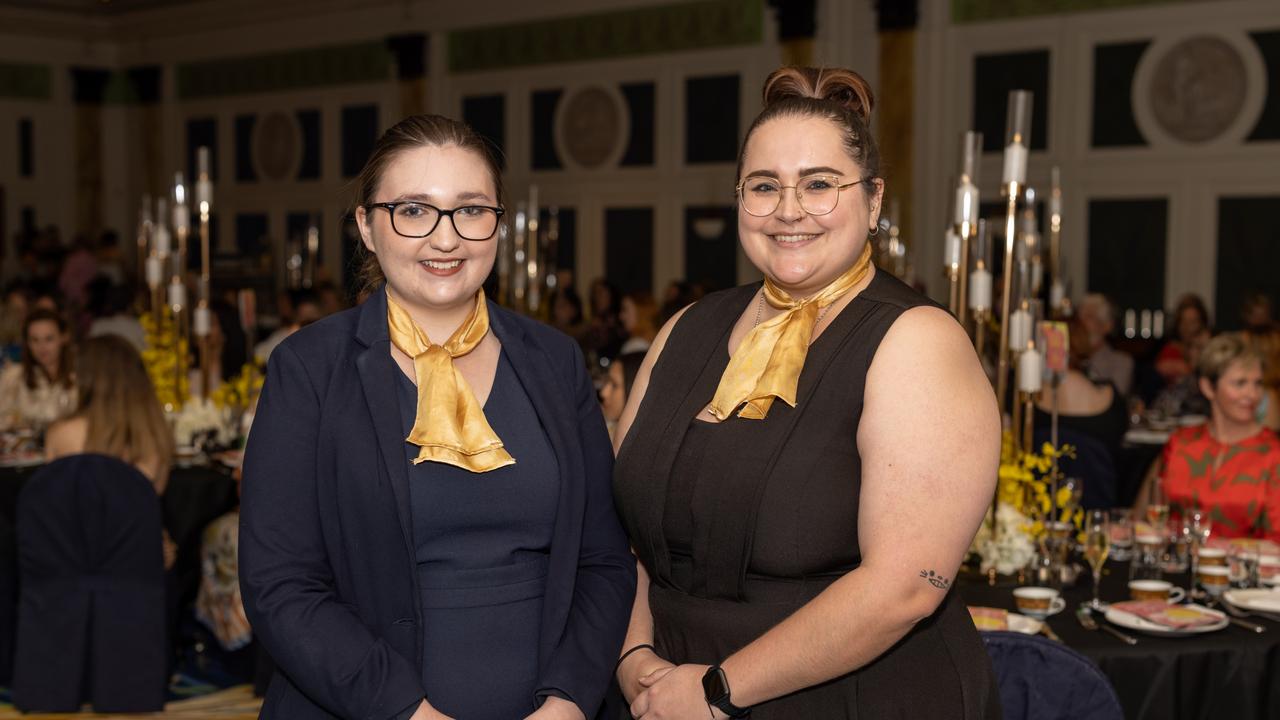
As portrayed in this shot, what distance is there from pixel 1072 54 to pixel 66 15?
41.9 ft

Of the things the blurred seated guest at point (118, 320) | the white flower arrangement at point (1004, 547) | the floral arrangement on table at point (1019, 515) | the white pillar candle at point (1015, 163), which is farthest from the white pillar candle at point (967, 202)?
the blurred seated guest at point (118, 320)

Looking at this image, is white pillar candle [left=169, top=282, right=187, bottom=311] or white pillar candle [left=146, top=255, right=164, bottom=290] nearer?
white pillar candle [left=169, top=282, right=187, bottom=311]

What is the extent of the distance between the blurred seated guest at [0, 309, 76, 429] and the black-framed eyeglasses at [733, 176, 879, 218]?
499 centimetres

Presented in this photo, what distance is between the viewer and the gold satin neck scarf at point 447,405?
1.90 meters

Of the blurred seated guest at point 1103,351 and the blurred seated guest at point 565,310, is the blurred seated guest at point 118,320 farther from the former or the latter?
the blurred seated guest at point 1103,351

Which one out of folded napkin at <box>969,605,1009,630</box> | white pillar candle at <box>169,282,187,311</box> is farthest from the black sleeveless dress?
white pillar candle at <box>169,282,187,311</box>

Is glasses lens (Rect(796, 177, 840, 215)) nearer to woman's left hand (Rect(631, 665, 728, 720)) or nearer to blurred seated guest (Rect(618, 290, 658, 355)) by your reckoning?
woman's left hand (Rect(631, 665, 728, 720))

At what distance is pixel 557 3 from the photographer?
44.0 feet

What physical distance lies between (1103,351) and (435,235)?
283 inches

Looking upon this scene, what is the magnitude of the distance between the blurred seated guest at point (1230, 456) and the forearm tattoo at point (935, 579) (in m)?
2.75

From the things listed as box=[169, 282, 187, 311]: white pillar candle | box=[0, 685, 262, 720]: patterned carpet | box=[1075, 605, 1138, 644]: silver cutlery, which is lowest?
box=[0, 685, 262, 720]: patterned carpet

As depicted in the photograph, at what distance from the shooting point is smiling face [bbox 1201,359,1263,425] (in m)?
4.44

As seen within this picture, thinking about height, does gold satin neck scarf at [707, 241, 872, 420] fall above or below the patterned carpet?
above

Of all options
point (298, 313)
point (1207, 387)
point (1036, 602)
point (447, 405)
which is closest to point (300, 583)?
point (447, 405)
